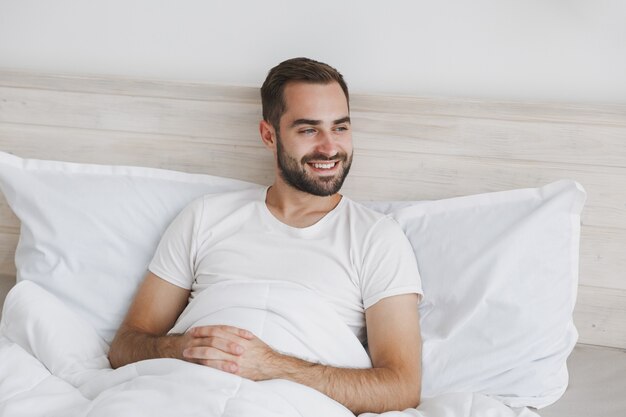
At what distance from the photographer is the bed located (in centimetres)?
155

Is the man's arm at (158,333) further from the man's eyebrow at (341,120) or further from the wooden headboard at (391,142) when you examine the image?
the man's eyebrow at (341,120)

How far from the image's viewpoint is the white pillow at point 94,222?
1776 mm

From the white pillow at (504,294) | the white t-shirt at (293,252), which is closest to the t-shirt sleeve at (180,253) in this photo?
the white t-shirt at (293,252)

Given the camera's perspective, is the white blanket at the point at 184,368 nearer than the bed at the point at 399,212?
Yes

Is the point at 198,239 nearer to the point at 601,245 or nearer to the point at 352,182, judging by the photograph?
the point at 352,182

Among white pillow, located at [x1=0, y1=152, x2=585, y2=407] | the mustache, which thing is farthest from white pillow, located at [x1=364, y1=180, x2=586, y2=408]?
the mustache

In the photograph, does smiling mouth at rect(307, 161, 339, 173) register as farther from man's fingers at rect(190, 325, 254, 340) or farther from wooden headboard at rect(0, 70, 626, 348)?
man's fingers at rect(190, 325, 254, 340)

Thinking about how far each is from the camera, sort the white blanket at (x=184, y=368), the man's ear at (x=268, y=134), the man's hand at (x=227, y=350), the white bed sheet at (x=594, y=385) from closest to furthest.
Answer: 1. the white blanket at (x=184, y=368)
2. the man's hand at (x=227, y=350)
3. the white bed sheet at (x=594, y=385)
4. the man's ear at (x=268, y=134)

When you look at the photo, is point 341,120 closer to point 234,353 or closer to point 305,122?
point 305,122

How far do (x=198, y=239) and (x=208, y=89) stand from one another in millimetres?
399

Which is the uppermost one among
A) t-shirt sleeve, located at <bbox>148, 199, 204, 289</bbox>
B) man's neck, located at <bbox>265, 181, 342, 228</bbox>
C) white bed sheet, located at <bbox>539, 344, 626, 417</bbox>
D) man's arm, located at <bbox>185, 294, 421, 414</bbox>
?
man's neck, located at <bbox>265, 181, 342, 228</bbox>

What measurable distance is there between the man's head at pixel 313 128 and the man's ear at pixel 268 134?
A: 4cm

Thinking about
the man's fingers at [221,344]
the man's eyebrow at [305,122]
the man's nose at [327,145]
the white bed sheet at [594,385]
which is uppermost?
the man's eyebrow at [305,122]

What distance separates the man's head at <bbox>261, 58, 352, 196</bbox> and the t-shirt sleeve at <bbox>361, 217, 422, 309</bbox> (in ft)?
0.46
